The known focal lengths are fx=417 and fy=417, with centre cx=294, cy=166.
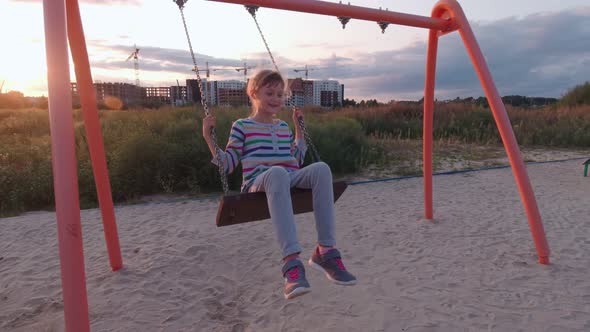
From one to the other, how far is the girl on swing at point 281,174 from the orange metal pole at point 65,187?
0.80 meters

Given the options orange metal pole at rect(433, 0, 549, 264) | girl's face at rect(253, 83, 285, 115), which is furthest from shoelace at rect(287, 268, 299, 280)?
orange metal pole at rect(433, 0, 549, 264)

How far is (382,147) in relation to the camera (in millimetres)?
9445

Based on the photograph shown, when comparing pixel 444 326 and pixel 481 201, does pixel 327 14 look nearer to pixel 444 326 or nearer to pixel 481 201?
pixel 444 326

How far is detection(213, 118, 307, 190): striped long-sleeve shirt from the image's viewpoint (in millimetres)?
2455

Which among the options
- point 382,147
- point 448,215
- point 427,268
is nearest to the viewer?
point 427,268

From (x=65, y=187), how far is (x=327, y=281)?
195cm

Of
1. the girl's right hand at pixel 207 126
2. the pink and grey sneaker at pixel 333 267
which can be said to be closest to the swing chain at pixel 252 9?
the girl's right hand at pixel 207 126

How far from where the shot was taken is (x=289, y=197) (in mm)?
2135

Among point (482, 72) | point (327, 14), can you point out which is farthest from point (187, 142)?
point (482, 72)

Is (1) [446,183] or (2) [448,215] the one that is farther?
(1) [446,183]

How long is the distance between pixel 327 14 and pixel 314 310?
6.38ft

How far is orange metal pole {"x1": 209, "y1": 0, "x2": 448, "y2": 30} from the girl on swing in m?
0.44

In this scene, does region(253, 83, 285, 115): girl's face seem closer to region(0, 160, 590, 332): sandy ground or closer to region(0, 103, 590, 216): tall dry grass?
region(0, 160, 590, 332): sandy ground

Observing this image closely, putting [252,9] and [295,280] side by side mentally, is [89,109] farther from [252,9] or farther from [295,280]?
[295,280]
